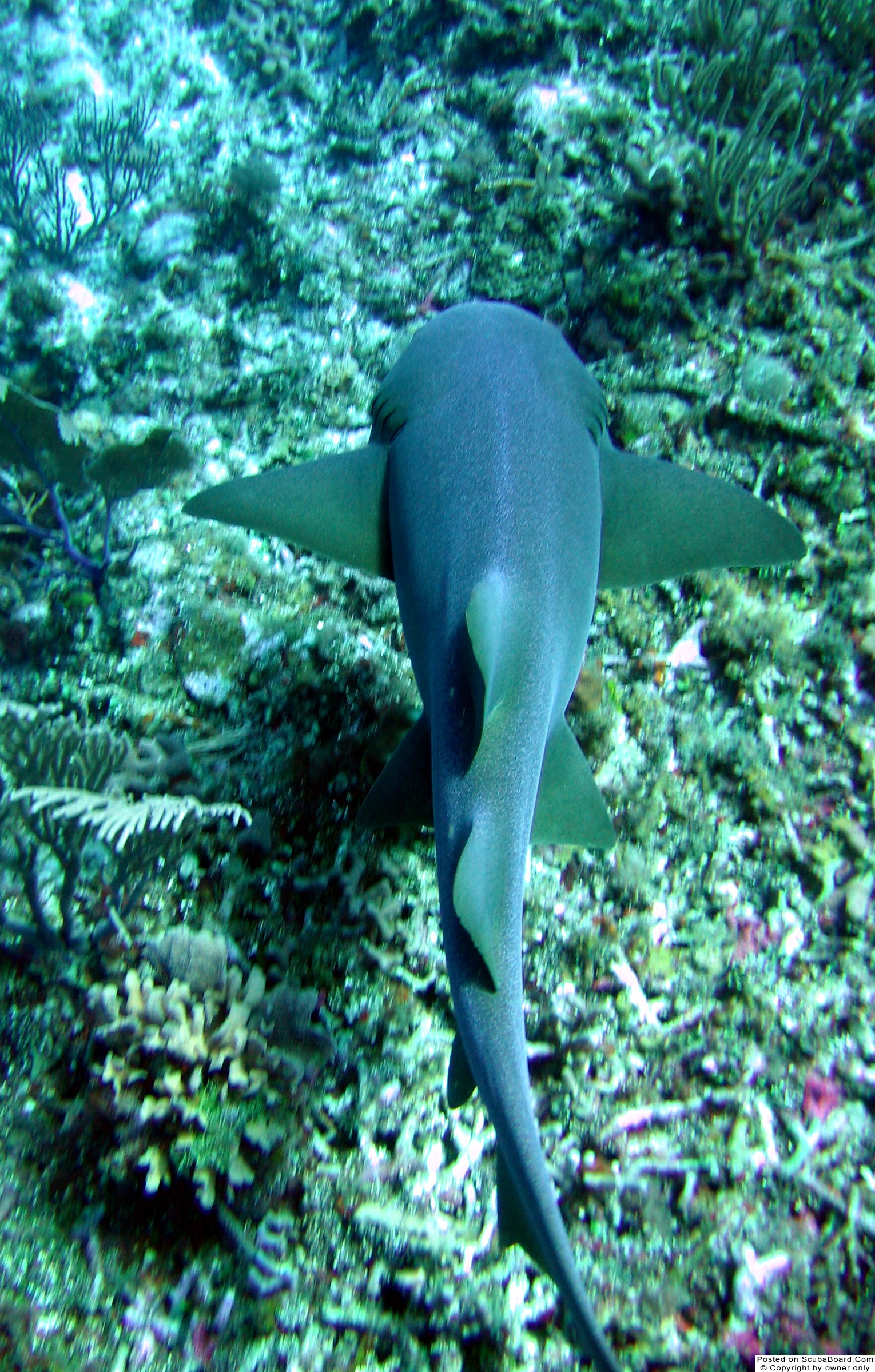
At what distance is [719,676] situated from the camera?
3.46m

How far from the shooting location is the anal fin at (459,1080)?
6.24ft

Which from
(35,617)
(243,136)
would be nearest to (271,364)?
(35,617)

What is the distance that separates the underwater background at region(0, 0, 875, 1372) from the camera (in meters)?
2.58

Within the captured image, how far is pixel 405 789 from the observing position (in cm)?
255

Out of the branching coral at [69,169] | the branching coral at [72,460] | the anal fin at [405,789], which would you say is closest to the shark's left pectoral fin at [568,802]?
the anal fin at [405,789]

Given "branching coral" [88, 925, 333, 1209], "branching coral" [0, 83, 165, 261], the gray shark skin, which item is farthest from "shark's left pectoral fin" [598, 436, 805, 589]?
"branching coral" [0, 83, 165, 261]

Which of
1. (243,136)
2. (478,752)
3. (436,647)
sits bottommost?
(478,752)

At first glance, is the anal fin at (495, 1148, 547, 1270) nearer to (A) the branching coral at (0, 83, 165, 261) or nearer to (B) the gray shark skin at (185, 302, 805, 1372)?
(B) the gray shark skin at (185, 302, 805, 1372)

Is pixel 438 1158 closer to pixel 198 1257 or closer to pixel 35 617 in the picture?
pixel 198 1257

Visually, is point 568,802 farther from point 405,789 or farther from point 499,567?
point 499,567

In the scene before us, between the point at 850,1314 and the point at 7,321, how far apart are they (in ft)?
23.1

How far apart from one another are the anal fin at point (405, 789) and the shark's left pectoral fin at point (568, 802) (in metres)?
0.39

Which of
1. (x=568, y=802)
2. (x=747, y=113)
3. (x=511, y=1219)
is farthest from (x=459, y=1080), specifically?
(x=747, y=113)

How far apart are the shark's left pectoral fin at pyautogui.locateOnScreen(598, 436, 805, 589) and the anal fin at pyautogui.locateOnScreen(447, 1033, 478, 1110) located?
166cm
